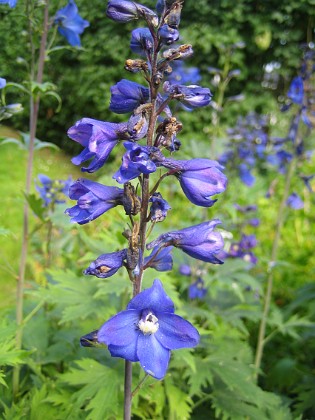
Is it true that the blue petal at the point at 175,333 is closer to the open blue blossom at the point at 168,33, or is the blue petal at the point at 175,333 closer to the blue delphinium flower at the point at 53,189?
the open blue blossom at the point at 168,33

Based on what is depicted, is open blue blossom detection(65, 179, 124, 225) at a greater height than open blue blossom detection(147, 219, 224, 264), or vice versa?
open blue blossom detection(65, 179, 124, 225)

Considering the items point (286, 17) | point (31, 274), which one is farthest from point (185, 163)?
point (286, 17)

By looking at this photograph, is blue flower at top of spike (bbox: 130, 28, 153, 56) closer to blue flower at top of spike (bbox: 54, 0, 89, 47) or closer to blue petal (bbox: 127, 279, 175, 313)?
blue petal (bbox: 127, 279, 175, 313)

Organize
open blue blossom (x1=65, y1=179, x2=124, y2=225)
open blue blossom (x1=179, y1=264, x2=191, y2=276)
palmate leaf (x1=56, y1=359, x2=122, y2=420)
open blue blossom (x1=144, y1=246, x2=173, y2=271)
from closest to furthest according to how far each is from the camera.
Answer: open blue blossom (x1=65, y1=179, x2=124, y2=225) < open blue blossom (x1=144, y1=246, x2=173, y2=271) < palmate leaf (x1=56, y1=359, x2=122, y2=420) < open blue blossom (x1=179, y1=264, x2=191, y2=276)

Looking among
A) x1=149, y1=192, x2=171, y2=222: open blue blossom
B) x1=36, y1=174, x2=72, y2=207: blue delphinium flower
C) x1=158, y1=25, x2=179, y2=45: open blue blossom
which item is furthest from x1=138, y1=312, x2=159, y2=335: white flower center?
x1=36, y1=174, x2=72, y2=207: blue delphinium flower

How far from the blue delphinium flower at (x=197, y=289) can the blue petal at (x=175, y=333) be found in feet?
5.37

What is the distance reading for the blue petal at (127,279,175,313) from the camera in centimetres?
132

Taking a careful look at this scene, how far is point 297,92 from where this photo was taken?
10.5 ft

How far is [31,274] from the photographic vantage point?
454cm

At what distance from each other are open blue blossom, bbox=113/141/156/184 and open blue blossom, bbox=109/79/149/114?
0.70 feet

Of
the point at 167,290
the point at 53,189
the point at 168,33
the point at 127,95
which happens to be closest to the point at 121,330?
the point at 127,95

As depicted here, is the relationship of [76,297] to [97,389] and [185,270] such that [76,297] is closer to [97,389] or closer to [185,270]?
[97,389]

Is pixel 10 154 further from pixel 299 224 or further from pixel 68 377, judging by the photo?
pixel 68 377

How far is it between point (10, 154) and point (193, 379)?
3.91m
